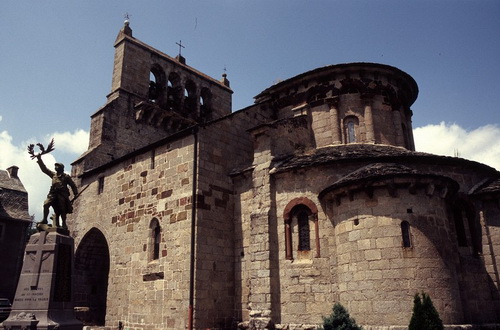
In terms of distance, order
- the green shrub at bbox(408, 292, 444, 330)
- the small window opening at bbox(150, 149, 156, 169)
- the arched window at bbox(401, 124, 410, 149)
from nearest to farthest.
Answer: the green shrub at bbox(408, 292, 444, 330) < the small window opening at bbox(150, 149, 156, 169) < the arched window at bbox(401, 124, 410, 149)

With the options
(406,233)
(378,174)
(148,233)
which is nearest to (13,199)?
(148,233)

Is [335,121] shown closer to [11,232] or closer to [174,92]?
[174,92]

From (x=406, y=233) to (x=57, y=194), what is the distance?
9.80 m

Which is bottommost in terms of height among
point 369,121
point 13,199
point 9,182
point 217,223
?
point 217,223

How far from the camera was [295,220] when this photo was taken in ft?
43.6

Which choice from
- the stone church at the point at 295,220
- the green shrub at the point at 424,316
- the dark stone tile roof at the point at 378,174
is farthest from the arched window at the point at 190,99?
the green shrub at the point at 424,316

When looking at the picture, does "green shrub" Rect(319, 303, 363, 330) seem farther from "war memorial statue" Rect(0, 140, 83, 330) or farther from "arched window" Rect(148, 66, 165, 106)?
"arched window" Rect(148, 66, 165, 106)

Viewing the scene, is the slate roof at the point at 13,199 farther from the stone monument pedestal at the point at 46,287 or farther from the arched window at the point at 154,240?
the stone monument pedestal at the point at 46,287

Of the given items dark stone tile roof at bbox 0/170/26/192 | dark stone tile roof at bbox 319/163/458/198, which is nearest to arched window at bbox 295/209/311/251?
dark stone tile roof at bbox 319/163/458/198

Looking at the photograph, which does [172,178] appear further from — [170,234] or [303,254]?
[303,254]

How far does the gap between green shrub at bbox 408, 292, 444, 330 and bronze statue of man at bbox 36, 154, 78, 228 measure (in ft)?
30.8

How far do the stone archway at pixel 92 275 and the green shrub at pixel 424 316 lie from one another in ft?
45.6

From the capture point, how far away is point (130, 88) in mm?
22375

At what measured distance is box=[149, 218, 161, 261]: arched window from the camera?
1517cm
